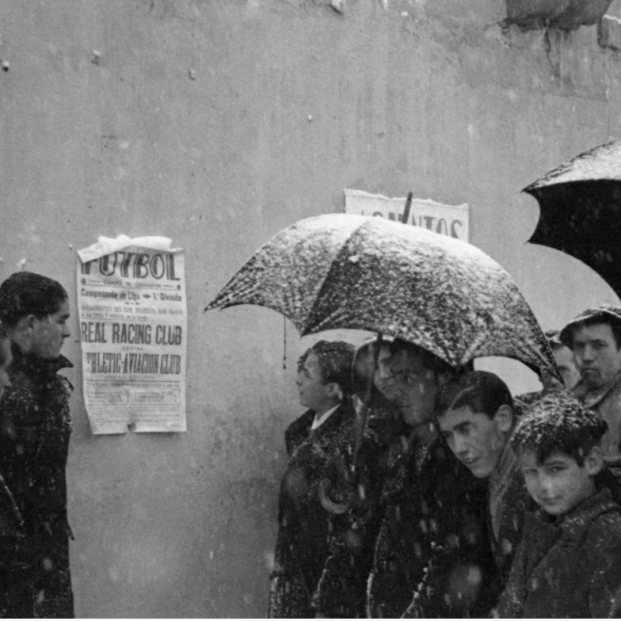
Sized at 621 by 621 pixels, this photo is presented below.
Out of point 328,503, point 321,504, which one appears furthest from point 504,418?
point 321,504

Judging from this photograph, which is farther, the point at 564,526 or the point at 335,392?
the point at 335,392

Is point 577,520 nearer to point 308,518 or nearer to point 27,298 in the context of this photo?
point 308,518

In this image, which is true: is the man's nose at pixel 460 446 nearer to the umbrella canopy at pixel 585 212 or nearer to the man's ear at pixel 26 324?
the umbrella canopy at pixel 585 212

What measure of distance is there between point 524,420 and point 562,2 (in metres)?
5.67

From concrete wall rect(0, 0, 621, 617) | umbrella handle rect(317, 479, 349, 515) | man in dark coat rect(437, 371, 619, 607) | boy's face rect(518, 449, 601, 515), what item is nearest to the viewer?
boy's face rect(518, 449, 601, 515)

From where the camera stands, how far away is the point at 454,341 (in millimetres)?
4410

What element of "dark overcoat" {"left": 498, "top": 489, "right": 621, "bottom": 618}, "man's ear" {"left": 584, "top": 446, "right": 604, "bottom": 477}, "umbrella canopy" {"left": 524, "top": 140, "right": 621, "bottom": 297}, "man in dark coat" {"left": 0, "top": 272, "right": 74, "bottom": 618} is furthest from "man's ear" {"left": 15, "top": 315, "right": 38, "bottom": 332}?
"man's ear" {"left": 584, "top": 446, "right": 604, "bottom": 477}

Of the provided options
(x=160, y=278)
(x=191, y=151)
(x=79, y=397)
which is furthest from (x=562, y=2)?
(x=79, y=397)

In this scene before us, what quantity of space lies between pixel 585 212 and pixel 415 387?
1.10 meters

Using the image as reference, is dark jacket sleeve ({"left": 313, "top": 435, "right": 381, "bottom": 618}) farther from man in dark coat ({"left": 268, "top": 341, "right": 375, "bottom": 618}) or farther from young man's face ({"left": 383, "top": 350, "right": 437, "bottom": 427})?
young man's face ({"left": 383, "top": 350, "right": 437, "bottom": 427})

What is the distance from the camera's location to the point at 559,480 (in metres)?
3.95

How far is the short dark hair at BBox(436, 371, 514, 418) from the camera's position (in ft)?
15.0

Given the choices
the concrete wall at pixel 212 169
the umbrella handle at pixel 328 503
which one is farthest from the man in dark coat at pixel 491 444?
the concrete wall at pixel 212 169

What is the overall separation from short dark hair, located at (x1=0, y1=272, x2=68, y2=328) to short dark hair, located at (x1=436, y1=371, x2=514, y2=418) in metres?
1.95
